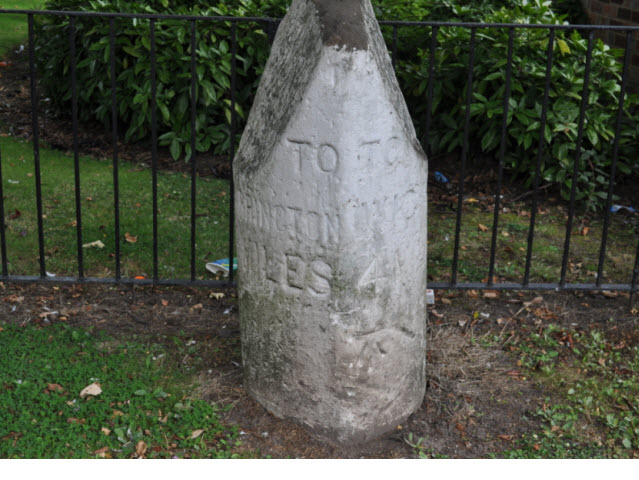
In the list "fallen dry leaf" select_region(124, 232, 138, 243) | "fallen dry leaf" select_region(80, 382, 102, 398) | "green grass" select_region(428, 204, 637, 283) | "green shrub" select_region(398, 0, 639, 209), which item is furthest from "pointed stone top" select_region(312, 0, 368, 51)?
"green shrub" select_region(398, 0, 639, 209)

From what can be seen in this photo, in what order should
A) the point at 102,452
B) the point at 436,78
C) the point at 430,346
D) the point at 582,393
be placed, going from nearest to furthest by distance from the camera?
the point at 102,452 < the point at 582,393 < the point at 430,346 < the point at 436,78

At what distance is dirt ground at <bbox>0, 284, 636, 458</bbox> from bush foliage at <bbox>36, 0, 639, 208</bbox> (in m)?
1.84

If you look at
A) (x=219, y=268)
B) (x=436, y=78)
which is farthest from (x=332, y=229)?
(x=436, y=78)

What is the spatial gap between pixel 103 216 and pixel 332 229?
127 inches

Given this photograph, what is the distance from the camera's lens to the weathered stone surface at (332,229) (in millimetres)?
2852

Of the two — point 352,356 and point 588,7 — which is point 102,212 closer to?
point 352,356

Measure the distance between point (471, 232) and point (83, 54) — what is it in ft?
12.8

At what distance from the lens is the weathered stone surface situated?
285 centimetres

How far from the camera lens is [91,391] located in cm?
348

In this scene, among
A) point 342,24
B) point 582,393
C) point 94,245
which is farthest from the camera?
point 94,245

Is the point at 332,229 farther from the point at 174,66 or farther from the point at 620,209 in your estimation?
the point at 174,66

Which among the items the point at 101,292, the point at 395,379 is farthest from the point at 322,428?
the point at 101,292

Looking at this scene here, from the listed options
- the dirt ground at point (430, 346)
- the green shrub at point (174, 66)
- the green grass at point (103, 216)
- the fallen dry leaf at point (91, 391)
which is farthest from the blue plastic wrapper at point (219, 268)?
the green shrub at point (174, 66)

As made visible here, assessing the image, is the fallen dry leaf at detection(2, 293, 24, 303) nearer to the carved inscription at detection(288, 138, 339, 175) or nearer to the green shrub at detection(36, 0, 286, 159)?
the carved inscription at detection(288, 138, 339, 175)
